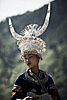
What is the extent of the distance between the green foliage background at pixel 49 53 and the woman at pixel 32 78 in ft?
7.57

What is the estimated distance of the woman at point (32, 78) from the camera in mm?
2045

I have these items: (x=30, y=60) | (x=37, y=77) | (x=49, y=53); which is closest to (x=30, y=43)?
(x=30, y=60)

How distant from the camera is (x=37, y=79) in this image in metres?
2.16

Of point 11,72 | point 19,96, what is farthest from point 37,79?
point 11,72

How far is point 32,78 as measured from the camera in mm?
2148

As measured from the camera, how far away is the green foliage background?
4559 mm

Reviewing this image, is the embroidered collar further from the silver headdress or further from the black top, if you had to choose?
the silver headdress

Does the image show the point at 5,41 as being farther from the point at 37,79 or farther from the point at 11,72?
the point at 37,79

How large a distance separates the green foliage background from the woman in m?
2.31

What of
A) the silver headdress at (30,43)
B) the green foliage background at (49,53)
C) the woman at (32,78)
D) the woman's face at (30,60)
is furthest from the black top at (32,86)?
the green foliage background at (49,53)

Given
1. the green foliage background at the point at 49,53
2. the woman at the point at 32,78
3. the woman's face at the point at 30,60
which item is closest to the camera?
the woman at the point at 32,78

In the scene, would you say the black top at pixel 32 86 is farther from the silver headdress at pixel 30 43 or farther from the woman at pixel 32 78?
the silver headdress at pixel 30 43

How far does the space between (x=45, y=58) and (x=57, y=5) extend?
146 centimetres

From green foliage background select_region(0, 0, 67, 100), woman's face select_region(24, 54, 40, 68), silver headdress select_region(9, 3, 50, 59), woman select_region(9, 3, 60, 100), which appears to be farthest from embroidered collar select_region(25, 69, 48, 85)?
green foliage background select_region(0, 0, 67, 100)
